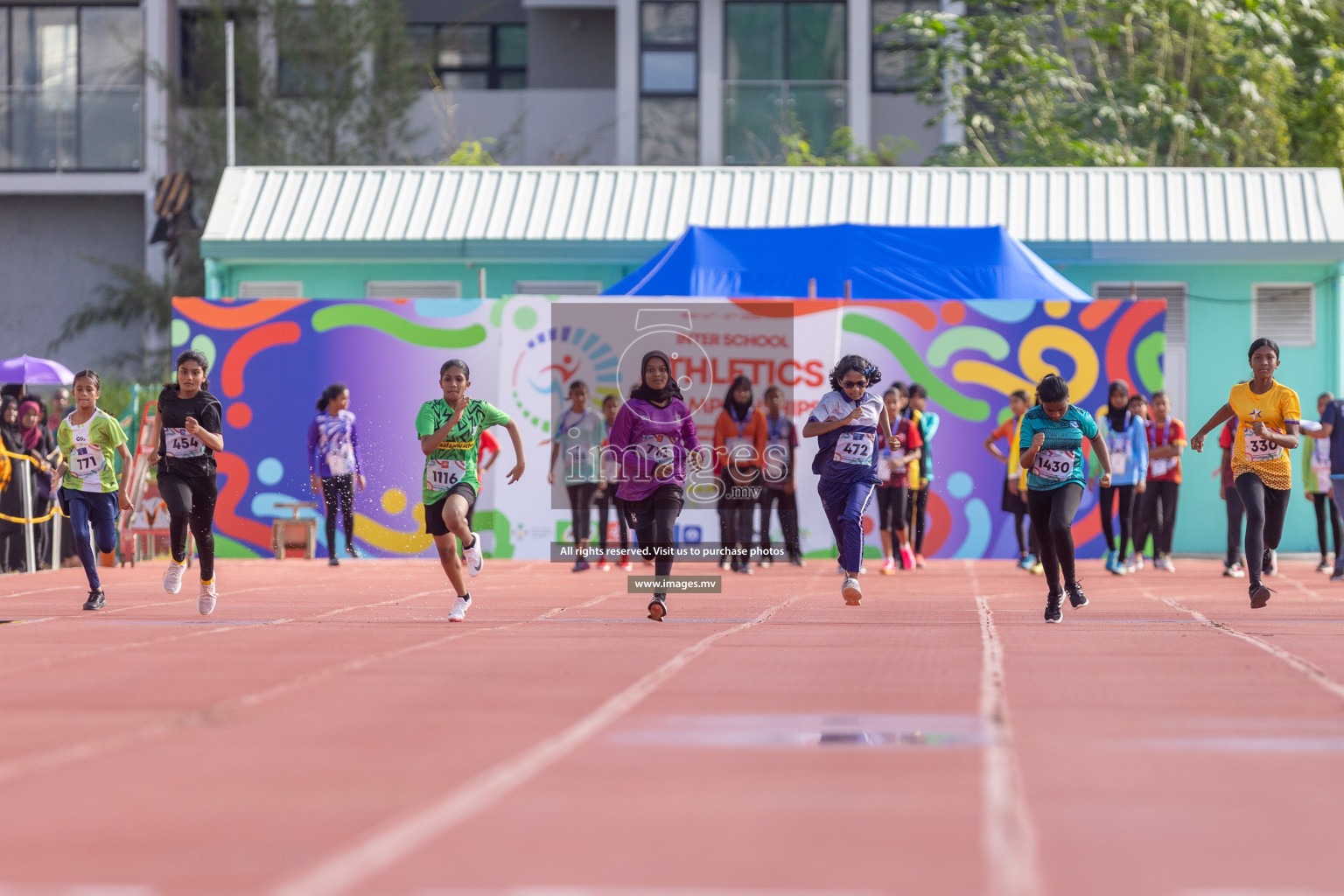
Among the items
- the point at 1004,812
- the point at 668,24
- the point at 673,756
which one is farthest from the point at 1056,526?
the point at 668,24

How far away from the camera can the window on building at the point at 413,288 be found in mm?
24812

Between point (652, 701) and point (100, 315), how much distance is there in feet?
91.2

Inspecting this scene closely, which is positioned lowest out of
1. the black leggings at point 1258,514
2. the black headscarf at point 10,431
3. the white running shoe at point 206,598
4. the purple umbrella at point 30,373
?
the white running shoe at point 206,598

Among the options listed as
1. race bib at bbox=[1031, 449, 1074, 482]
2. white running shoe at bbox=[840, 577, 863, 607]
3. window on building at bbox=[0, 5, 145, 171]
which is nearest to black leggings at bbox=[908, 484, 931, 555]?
white running shoe at bbox=[840, 577, 863, 607]

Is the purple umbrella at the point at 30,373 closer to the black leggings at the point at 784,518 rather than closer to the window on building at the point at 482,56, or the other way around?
the black leggings at the point at 784,518

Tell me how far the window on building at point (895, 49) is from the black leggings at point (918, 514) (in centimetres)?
1463

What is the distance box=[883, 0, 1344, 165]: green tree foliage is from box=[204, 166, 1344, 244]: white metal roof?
18.7 ft

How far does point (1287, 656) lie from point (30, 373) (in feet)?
54.9

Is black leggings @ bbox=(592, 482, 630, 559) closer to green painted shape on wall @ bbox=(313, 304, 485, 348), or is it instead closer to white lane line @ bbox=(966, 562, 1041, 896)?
green painted shape on wall @ bbox=(313, 304, 485, 348)

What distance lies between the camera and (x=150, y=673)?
9.32m

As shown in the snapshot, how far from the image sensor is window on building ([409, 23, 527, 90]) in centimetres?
3706

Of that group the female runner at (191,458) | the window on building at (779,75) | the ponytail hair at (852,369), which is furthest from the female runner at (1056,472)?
the window on building at (779,75)

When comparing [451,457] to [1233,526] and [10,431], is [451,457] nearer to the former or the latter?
[10,431]

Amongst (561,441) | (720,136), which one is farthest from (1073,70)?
(561,441)
